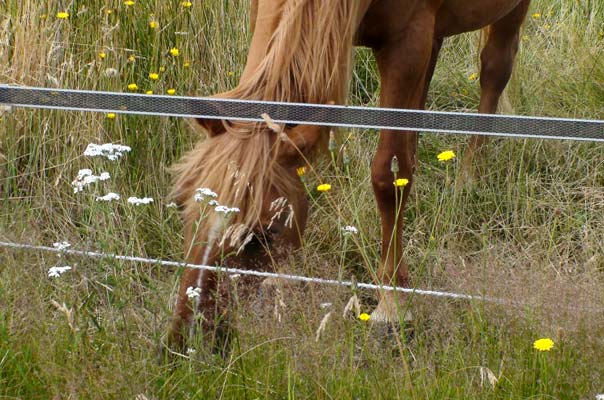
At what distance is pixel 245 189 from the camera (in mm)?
2494

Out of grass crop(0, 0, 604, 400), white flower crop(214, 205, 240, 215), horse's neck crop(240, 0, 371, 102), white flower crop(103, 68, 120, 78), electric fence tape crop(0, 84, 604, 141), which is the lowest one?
grass crop(0, 0, 604, 400)

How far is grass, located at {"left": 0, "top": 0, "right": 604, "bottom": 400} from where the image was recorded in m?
2.35

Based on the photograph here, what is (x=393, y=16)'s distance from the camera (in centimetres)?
343

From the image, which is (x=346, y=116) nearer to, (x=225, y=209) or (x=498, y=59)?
(x=225, y=209)

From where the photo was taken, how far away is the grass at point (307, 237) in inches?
92.4

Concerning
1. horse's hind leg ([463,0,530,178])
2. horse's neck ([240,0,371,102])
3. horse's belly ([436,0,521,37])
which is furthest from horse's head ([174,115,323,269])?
horse's hind leg ([463,0,530,178])

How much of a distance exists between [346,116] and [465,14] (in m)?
1.81

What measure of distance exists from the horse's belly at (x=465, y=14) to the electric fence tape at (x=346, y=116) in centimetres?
157

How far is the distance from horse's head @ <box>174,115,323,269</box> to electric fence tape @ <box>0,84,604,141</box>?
0.20ft

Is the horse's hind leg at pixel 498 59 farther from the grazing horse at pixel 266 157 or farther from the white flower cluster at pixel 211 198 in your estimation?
the white flower cluster at pixel 211 198

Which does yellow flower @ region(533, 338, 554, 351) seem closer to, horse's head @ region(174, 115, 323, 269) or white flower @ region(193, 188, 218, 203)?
horse's head @ region(174, 115, 323, 269)

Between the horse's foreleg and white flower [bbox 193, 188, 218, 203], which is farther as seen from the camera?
the horse's foreleg

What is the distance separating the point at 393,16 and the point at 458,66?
2440mm

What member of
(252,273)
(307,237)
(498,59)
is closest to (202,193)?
(252,273)
